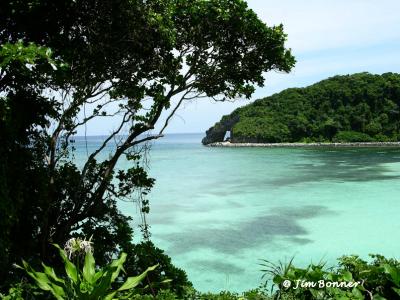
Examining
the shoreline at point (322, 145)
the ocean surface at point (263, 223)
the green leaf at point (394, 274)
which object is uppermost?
the green leaf at point (394, 274)

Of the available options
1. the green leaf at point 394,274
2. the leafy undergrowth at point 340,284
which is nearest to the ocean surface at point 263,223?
the leafy undergrowth at point 340,284

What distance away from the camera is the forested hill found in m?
79.3

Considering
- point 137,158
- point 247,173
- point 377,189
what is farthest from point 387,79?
point 137,158

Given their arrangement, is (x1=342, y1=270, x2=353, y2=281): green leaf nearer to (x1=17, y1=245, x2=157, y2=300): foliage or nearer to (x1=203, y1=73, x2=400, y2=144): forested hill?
(x1=17, y1=245, x2=157, y2=300): foliage

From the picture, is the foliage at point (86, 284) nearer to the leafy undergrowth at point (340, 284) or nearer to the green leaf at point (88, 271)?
the green leaf at point (88, 271)

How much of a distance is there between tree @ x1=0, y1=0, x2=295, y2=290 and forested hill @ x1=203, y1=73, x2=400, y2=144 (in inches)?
3000

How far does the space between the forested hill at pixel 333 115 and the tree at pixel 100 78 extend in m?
76.2

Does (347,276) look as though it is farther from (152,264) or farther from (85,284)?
(152,264)

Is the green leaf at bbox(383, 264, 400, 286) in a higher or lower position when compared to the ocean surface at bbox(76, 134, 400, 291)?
higher

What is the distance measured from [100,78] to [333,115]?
8531 centimetres

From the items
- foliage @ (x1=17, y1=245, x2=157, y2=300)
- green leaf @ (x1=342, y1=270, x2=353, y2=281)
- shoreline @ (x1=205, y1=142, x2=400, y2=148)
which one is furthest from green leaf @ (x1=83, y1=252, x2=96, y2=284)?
shoreline @ (x1=205, y1=142, x2=400, y2=148)

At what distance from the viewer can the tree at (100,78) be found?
16.0ft

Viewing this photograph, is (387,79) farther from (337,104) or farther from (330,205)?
(330,205)

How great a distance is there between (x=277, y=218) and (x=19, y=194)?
41.8ft
